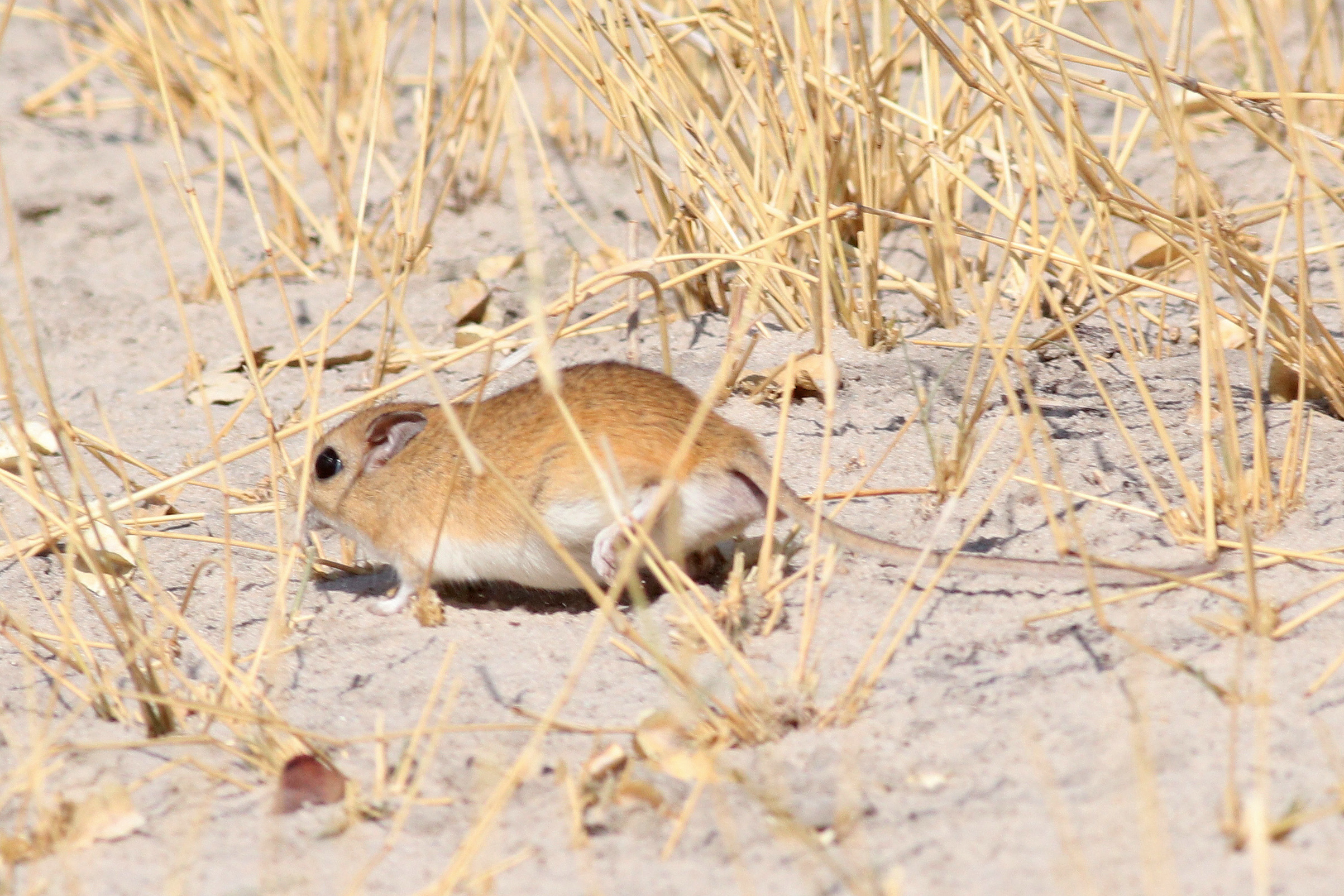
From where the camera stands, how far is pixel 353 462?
3.17 metres

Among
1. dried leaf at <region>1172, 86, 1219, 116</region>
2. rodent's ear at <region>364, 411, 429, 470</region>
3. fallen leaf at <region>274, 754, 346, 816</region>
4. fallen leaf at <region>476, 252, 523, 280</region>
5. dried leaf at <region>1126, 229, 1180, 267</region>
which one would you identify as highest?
dried leaf at <region>1172, 86, 1219, 116</region>

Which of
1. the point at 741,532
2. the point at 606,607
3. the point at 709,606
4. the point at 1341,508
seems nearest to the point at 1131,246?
the point at 1341,508

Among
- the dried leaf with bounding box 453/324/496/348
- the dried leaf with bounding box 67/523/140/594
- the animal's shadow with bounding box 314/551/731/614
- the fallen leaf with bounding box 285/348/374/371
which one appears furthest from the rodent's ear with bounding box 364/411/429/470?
the fallen leaf with bounding box 285/348/374/371

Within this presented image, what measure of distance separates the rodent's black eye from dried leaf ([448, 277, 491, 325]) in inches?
49.3

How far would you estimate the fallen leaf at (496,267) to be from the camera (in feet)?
15.2

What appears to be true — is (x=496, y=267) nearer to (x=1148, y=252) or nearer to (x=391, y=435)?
(x=391, y=435)

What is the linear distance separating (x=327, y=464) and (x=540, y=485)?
68 centimetres

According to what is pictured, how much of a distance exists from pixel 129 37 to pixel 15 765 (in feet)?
13.6

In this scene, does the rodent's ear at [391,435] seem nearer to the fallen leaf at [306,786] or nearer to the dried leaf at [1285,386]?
the fallen leaf at [306,786]

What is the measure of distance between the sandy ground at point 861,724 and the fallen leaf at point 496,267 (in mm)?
1165

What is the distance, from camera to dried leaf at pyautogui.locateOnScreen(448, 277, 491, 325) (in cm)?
434

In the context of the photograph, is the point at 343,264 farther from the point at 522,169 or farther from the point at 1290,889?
the point at 1290,889

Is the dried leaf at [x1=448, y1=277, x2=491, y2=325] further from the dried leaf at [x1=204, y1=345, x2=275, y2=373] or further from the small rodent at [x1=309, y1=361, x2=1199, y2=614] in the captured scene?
the small rodent at [x1=309, y1=361, x2=1199, y2=614]

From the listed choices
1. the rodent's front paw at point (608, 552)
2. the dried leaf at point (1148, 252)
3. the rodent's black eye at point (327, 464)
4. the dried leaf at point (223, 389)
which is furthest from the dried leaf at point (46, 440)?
the dried leaf at point (1148, 252)
